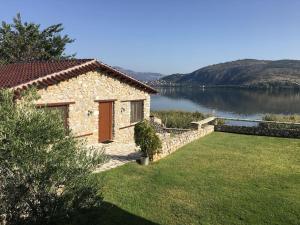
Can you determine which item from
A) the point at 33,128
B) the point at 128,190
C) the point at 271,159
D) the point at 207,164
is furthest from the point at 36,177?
the point at 271,159

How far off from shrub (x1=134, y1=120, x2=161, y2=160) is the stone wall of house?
9.87 ft

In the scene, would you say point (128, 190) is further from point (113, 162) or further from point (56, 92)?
point (56, 92)

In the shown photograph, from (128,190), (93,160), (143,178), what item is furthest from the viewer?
(143,178)

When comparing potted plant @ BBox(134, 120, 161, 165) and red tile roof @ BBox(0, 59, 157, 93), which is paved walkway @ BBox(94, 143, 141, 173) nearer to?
potted plant @ BBox(134, 120, 161, 165)

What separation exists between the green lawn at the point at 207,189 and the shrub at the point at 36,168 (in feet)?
2.96

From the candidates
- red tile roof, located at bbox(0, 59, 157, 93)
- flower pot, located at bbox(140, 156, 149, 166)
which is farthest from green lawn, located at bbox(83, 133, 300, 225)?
red tile roof, located at bbox(0, 59, 157, 93)

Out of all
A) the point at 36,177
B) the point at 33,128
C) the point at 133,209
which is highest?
the point at 33,128

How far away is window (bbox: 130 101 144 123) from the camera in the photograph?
882 inches

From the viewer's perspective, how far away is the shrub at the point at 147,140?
16.1m

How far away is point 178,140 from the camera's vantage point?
19.8 meters

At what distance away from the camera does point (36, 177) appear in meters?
6.58

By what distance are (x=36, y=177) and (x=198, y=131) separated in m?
17.7

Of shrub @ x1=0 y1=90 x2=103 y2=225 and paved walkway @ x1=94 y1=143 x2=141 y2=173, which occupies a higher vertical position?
shrub @ x1=0 y1=90 x2=103 y2=225

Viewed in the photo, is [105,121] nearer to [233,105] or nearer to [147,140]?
[147,140]
